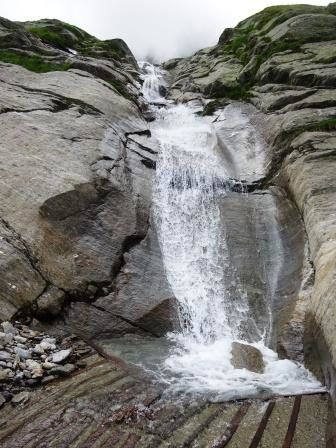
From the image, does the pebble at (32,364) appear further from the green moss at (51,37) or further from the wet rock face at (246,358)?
the green moss at (51,37)

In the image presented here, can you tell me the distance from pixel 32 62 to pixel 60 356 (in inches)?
1007

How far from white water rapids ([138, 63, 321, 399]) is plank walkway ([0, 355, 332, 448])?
101 centimetres

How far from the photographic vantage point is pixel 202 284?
1859cm

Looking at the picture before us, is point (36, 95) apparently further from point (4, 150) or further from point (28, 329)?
point (28, 329)

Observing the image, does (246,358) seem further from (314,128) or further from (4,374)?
(314,128)

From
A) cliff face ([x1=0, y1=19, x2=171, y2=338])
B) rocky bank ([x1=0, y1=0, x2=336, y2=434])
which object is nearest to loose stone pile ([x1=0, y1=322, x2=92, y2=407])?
rocky bank ([x1=0, y1=0, x2=336, y2=434])

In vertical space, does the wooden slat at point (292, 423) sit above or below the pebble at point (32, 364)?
below

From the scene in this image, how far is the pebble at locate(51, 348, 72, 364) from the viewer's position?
12195 millimetres

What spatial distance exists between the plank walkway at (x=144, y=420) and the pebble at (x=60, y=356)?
0.85m

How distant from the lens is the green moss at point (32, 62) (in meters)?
30.8

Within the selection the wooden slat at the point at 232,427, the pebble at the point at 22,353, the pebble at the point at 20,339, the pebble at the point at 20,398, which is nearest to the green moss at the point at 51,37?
the pebble at the point at 20,339

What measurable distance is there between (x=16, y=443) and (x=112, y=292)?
Answer: 7.86 m

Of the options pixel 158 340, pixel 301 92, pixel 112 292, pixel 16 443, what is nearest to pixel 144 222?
pixel 112 292

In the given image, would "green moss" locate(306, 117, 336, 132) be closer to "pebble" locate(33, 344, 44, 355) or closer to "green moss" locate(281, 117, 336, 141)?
"green moss" locate(281, 117, 336, 141)
